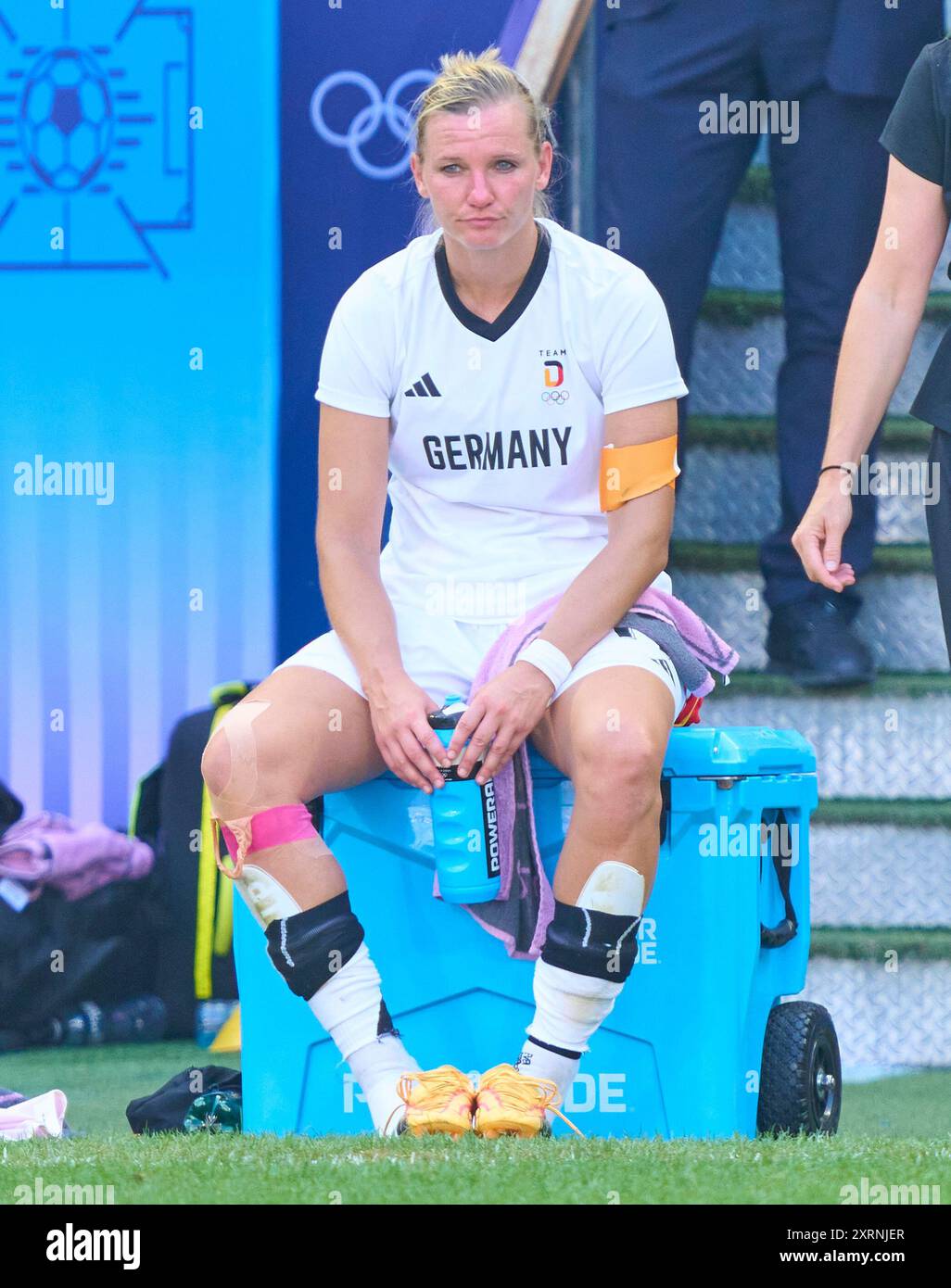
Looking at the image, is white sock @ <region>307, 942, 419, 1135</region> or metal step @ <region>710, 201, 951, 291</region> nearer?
white sock @ <region>307, 942, 419, 1135</region>

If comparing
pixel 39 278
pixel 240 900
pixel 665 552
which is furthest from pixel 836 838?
pixel 39 278

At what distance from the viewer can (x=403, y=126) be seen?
3.80 m

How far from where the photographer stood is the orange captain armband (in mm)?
2535

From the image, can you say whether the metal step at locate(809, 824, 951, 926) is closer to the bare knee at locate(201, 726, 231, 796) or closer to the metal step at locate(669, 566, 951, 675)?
the metal step at locate(669, 566, 951, 675)

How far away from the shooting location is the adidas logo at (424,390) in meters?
2.61

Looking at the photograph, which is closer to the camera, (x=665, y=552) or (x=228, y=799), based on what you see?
(x=228, y=799)

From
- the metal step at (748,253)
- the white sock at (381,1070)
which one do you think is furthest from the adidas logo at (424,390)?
the metal step at (748,253)

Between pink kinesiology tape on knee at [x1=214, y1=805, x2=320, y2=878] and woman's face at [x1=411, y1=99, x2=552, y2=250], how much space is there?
0.79 m

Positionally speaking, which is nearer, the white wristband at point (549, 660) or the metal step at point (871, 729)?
the white wristband at point (549, 660)

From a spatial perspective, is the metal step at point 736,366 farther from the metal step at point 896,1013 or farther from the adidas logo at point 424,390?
the adidas logo at point 424,390

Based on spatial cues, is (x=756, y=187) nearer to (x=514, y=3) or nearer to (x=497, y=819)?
(x=514, y=3)

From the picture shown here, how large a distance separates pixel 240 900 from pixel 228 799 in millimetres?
170

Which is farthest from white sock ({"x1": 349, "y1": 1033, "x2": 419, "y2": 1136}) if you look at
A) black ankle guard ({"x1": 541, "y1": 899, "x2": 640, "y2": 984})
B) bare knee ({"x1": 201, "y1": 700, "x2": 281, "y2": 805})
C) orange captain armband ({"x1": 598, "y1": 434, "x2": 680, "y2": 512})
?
orange captain armband ({"x1": 598, "y1": 434, "x2": 680, "y2": 512})

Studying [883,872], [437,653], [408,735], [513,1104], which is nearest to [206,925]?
[883,872]
